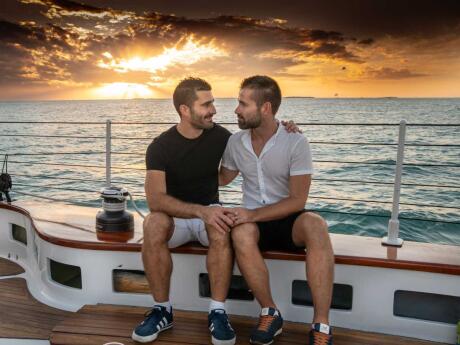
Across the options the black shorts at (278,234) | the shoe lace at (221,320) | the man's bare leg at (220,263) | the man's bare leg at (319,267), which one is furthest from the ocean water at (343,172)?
the shoe lace at (221,320)

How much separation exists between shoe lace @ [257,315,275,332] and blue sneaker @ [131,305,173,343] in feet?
1.34

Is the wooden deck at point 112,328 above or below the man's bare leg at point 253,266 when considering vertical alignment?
below

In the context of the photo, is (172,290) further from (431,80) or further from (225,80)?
(431,80)

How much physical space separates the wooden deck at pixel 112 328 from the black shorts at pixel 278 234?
1.14ft

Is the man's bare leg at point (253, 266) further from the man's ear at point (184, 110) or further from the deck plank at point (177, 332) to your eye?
the man's ear at point (184, 110)

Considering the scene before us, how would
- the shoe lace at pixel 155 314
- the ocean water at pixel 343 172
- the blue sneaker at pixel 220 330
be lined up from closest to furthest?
the blue sneaker at pixel 220 330, the shoe lace at pixel 155 314, the ocean water at pixel 343 172

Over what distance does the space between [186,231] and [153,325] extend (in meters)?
0.44

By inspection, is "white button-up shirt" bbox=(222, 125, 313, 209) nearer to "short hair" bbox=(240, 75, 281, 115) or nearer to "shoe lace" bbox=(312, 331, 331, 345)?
"short hair" bbox=(240, 75, 281, 115)

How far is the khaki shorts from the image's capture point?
7.14 feet

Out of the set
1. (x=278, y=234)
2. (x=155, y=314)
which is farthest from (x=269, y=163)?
(x=155, y=314)

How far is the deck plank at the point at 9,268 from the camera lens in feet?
9.48

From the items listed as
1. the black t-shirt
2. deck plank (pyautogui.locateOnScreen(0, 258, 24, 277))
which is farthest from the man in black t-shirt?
deck plank (pyautogui.locateOnScreen(0, 258, 24, 277))

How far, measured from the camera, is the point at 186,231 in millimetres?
2205

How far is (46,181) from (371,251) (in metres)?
11.8
